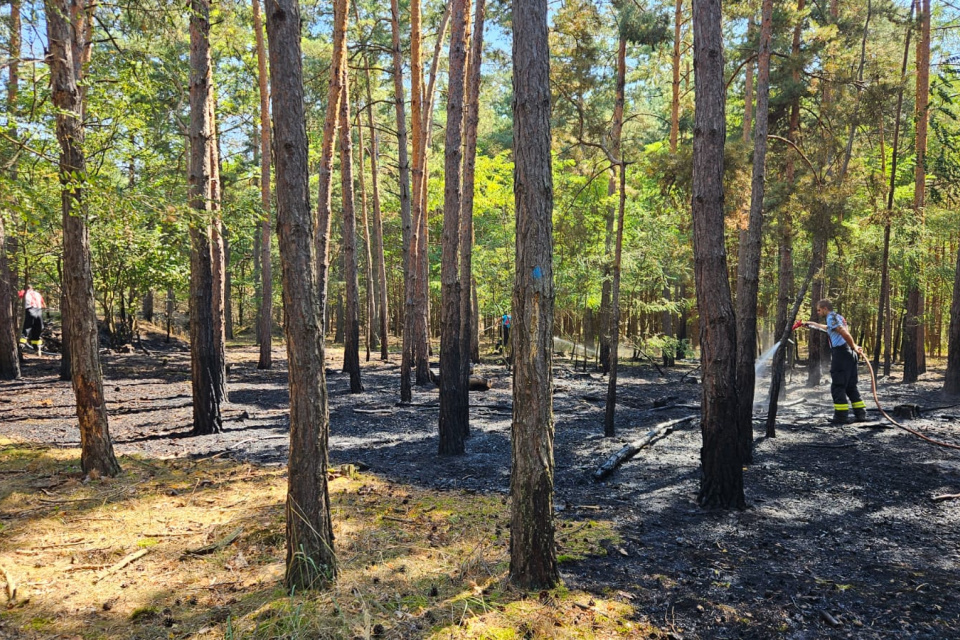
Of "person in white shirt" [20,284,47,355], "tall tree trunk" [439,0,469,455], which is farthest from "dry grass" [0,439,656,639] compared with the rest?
"person in white shirt" [20,284,47,355]

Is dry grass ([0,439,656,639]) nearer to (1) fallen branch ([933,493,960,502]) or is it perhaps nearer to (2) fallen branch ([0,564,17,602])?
(2) fallen branch ([0,564,17,602])

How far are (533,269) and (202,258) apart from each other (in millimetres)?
6631

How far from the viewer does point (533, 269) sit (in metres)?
4.01

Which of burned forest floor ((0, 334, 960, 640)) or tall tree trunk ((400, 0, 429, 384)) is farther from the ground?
tall tree trunk ((400, 0, 429, 384))

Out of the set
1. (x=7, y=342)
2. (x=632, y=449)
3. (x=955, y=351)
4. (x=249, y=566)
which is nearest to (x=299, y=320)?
(x=249, y=566)

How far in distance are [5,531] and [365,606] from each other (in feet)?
11.4

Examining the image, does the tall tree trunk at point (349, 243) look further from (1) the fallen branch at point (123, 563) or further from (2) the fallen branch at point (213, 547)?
(1) the fallen branch at point (123, 563)

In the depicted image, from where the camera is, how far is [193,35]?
888cm

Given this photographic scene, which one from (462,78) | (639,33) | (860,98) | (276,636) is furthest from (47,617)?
(639,33)

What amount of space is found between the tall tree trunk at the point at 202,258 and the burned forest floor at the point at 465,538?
1.99ft

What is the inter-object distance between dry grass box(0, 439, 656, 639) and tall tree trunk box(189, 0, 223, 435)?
2433 mm

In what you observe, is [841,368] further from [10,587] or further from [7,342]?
[7,342]

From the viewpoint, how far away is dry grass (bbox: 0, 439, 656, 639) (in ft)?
12.1

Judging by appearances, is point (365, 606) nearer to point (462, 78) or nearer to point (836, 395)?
point (462, 78)
